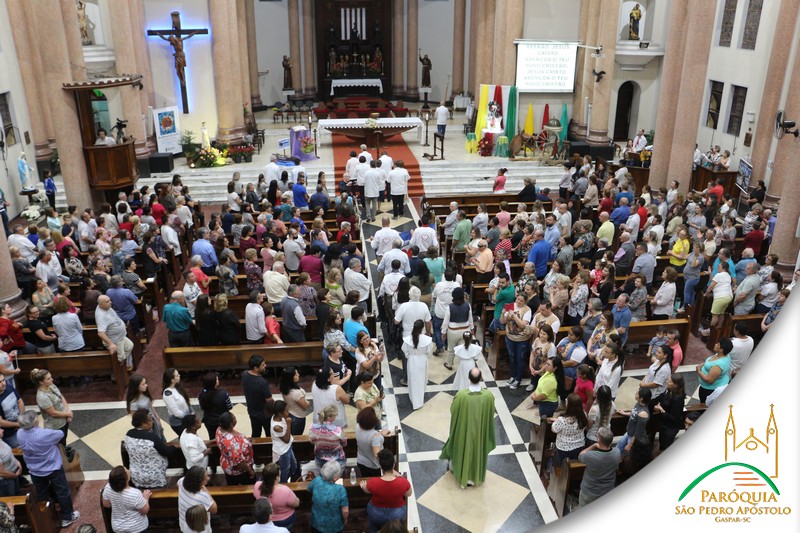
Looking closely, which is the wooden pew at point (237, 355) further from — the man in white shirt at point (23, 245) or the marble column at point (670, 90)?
the marble column at point (670, 90)

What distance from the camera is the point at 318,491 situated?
543 centimetres

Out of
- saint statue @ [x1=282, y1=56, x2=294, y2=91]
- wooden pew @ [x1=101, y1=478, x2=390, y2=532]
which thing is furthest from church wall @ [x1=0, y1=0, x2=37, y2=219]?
wooden pew @ [x1=101, y1=478, x2=390, y2=532]

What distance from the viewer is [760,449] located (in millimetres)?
4816

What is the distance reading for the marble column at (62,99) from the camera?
1224cm

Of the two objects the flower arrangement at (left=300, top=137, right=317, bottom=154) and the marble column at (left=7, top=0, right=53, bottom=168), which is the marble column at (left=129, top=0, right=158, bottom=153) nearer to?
the marble column at (left=7, top=0, right=53, bottom=168)

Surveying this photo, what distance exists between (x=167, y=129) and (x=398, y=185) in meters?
8.29

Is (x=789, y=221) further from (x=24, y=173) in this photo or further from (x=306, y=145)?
(x=24, y=173)

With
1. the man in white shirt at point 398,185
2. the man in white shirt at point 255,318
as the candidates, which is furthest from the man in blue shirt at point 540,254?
the man in white shirt at point 398,185

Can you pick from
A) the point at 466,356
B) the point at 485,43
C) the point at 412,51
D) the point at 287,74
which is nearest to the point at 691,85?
the point at 466,356

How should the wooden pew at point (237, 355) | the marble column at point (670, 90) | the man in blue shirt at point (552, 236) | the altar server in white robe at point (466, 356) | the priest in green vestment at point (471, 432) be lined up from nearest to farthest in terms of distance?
the priest in green vestment at point (471, 432)
the altar server in white robe at point (466, 356)
the wooden pew at point (237, 355)
the man in blue shirt at point (552, 236)
the marble column at point (670, 90)

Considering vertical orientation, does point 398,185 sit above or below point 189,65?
below

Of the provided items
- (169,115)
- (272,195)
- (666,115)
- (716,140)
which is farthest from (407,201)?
(716,140)

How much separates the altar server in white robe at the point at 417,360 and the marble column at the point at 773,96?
431 inches

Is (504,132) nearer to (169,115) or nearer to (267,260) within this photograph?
(169,115)
